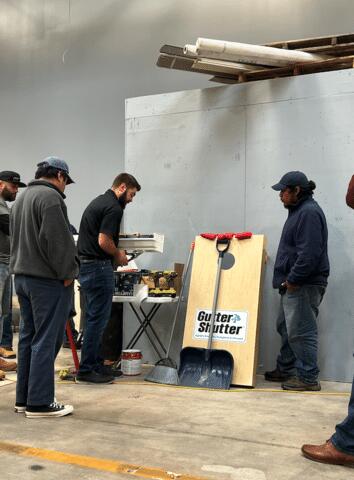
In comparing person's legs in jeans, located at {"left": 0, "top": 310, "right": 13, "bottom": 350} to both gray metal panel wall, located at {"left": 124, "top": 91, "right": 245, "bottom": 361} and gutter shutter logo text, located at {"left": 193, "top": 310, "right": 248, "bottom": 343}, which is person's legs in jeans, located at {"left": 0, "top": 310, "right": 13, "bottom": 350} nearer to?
gray metal panel wall, located at {"left": 124, "top": 91, "right": 245, "bottom": 361}

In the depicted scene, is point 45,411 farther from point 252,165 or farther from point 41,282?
point 252,165

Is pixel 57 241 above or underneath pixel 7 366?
above

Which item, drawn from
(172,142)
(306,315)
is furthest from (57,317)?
(172,142)

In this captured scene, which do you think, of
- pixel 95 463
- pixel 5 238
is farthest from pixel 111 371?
pixel 95 463

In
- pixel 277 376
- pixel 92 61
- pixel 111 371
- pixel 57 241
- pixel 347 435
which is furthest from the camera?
pixel 92 61

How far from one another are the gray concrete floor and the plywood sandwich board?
0.34 m

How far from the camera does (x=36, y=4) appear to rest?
28.1ft

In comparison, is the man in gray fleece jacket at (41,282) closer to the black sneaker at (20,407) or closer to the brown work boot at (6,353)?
the black sneaker at (20,407)

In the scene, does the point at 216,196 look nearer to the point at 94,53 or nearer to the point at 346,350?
the point at 346,350

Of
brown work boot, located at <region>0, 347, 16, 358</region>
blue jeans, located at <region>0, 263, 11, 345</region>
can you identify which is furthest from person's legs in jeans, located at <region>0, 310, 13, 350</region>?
blue jeans, located at <region>0, 263, 11, 345</region>

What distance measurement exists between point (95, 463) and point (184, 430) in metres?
0.72

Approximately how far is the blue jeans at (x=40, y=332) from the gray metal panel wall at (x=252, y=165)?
1.96 m

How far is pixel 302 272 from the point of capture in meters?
4.39

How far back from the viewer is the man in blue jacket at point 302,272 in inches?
174
